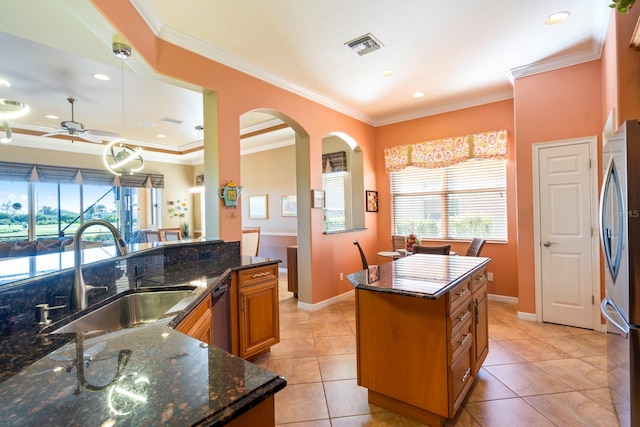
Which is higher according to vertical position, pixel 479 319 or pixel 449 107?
pixel 449 107

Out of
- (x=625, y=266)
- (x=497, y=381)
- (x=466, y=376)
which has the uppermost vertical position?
(x=625, y=266)

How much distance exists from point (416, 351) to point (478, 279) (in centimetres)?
87

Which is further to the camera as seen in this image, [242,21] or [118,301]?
[242,21]

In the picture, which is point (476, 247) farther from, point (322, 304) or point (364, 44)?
point (364, 44)

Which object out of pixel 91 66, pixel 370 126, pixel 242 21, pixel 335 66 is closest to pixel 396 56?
pixel 335 66

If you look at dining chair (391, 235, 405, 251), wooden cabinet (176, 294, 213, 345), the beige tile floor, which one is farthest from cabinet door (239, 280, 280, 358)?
dining chair (391, 235, 405, 251)

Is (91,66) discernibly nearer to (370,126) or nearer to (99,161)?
(370,126)

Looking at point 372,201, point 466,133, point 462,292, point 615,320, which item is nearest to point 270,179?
point 372,201

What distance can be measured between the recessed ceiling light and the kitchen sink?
143 inches

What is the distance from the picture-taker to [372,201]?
533 centimetres

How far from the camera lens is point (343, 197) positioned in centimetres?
583

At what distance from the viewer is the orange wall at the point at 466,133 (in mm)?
4285

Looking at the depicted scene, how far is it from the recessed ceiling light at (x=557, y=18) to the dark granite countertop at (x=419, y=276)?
7.16 ft

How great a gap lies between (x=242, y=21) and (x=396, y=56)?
1.60m
